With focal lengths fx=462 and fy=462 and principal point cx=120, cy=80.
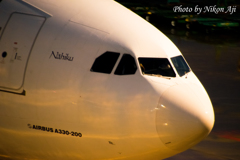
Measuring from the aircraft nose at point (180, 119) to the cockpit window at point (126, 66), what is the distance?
64 centimetres

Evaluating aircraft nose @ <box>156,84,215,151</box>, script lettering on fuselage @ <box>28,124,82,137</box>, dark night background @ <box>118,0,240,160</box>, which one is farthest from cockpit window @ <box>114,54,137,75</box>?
dark night background @ <box>118,0,240,160</box>

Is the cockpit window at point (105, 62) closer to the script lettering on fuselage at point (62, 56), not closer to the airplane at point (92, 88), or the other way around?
the airplane at point (92, 88)

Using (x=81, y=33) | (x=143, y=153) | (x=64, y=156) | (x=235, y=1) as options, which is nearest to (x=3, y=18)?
(x=81, y=33)

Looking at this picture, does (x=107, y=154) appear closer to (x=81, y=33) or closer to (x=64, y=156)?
(x=64, y=156)

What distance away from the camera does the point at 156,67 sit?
7.28 m

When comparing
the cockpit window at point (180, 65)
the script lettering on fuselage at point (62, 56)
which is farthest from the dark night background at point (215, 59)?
the script lettering on fuselage at point (62, 56)

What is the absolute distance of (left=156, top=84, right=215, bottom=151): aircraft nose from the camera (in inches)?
269

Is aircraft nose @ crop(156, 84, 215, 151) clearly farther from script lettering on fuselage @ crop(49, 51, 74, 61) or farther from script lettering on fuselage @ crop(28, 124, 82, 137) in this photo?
script lettering on fuselage @ crop(49, 51, 74, 61)

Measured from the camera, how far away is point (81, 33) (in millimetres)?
7262

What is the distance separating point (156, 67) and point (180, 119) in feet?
3.13

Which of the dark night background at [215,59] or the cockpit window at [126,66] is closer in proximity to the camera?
the cockpit window at [126,66]

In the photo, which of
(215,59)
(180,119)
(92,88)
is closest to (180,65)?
(180,119)

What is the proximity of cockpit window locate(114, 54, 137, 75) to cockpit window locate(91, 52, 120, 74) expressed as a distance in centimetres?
10

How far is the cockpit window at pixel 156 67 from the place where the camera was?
7.18 meters
